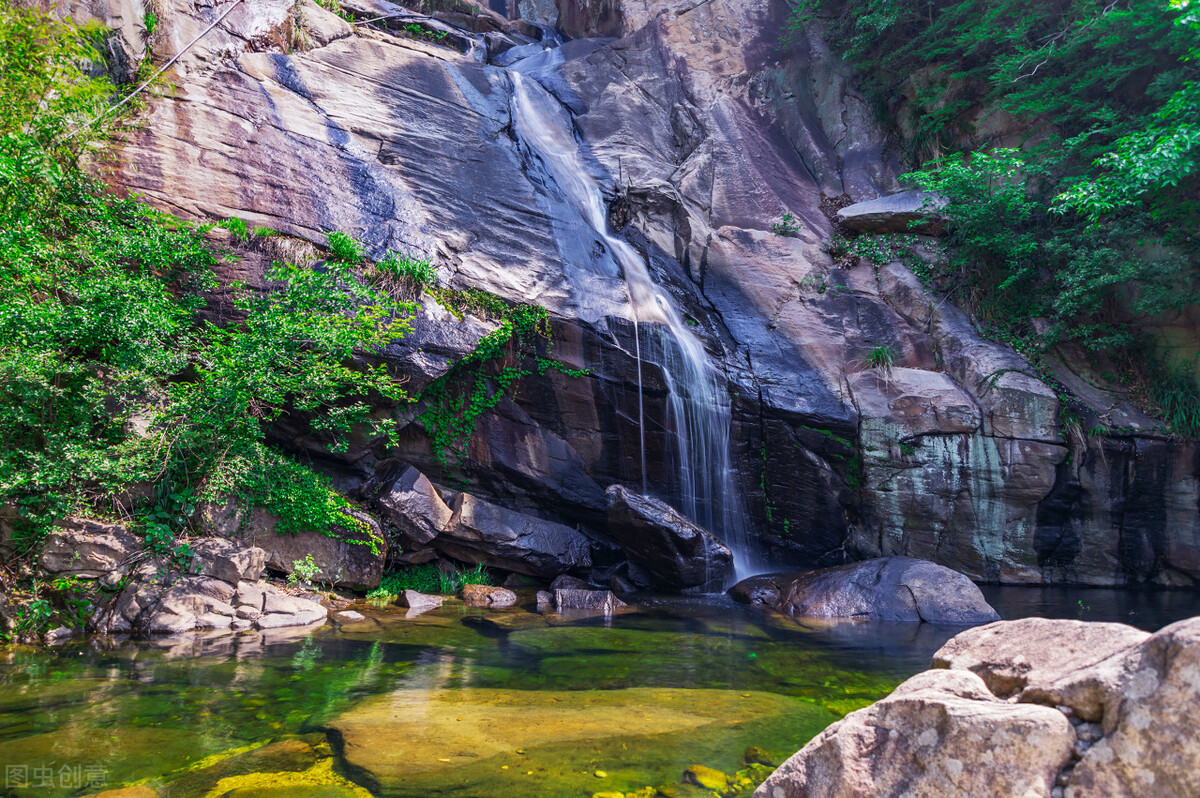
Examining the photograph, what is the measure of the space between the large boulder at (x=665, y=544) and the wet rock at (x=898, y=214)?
963 cm

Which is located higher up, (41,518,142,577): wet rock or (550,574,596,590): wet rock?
(41,518,142,577): wet rock

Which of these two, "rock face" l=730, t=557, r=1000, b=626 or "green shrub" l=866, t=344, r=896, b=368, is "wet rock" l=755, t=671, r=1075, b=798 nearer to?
"rock face" l=730, t=557, r=1000, b=626

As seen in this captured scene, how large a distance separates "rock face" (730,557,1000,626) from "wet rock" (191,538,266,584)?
23.2ft

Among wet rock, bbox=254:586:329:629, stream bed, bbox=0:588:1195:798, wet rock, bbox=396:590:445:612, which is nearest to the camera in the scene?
stream bed, bbox=0:588:1195:798

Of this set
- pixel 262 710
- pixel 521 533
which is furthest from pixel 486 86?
pixel 262 710

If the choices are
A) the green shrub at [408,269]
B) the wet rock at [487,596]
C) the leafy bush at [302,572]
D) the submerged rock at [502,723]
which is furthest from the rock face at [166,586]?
the green shrub at [408,269]

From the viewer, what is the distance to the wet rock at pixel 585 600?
895 cm

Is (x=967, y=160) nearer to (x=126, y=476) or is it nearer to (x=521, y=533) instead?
(x=521, y=533)

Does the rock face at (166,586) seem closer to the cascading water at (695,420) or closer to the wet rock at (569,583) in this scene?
the wet rock at (569,583)

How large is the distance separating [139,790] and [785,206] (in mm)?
16595

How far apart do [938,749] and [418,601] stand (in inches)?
312

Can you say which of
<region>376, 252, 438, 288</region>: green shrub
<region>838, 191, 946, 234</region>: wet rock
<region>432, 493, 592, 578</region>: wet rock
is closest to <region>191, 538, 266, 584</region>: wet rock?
<region>432, 493, 592, 578</region>: wet rock

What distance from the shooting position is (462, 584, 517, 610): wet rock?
9070 mm

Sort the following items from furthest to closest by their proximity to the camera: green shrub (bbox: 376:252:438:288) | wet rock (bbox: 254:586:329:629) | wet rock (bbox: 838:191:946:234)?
wet rock (bbox: 838:191:946:234), green shrub (bbox: 376:252:438:288), wet rock (bbox: 254:586:329:629)
